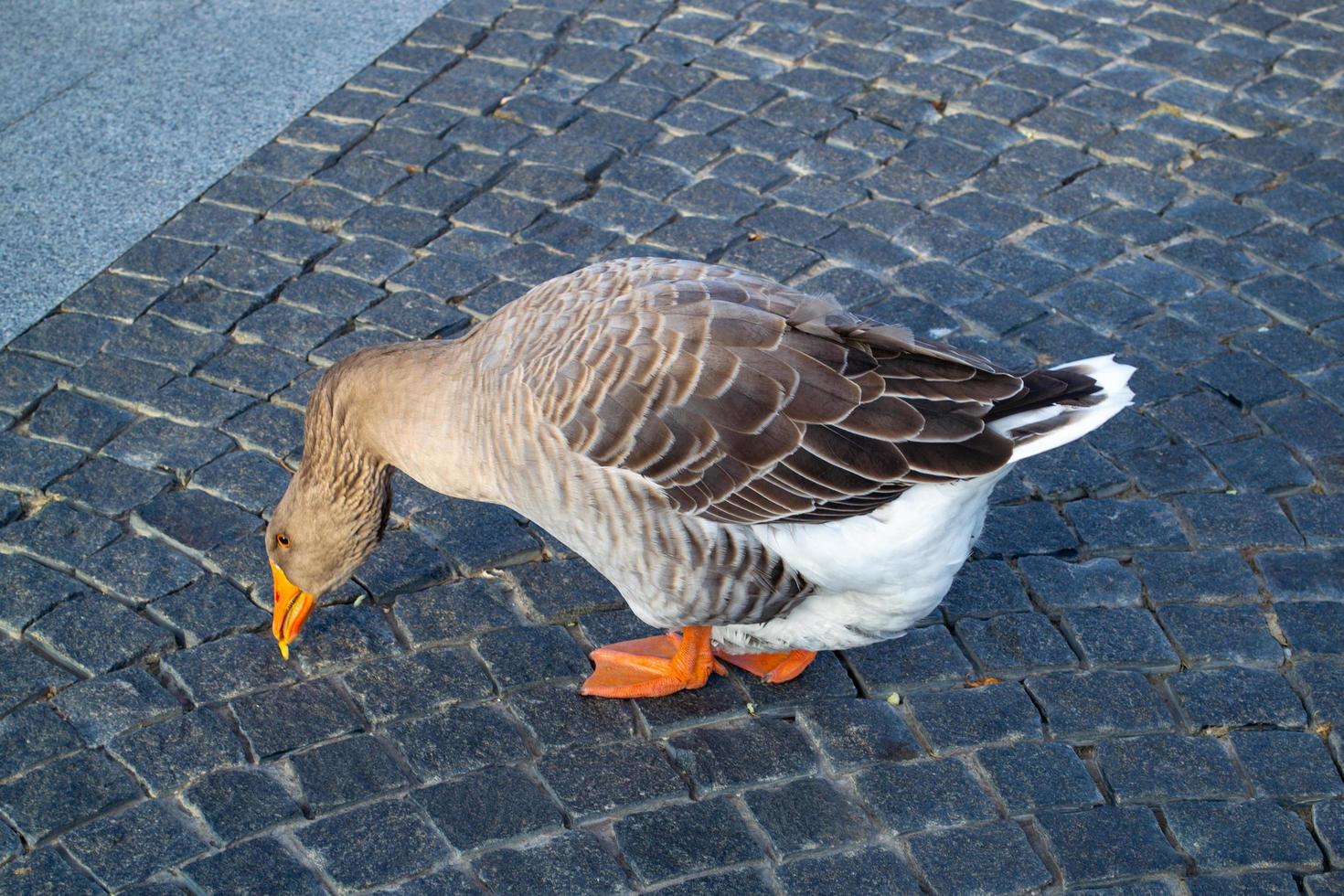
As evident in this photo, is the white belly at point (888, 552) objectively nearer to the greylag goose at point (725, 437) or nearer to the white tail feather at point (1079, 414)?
the greylag goose at point (725, 437)

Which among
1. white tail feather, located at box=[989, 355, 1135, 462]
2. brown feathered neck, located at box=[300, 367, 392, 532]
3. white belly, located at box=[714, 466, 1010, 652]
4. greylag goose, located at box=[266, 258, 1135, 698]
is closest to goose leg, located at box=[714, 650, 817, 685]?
greylag goose, located at box=[266, 258, 1135, 698]

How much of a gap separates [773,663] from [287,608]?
5.32 feet

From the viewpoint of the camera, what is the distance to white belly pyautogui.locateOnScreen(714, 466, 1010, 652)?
3.77m

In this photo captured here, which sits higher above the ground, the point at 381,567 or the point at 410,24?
the point at 410,24

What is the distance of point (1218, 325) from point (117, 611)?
15.0 feet

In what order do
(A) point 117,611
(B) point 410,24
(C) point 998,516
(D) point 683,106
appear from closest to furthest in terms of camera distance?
(A) point 117,611
(C) point 998,516
(D) point 683,106
(B) point 410,24

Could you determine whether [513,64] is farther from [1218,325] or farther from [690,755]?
[690,755]

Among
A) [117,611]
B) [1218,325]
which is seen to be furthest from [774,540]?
[1218,325]

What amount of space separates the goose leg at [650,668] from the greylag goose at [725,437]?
247 millimetres

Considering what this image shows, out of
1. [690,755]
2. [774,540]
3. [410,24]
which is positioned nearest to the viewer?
[774,540]

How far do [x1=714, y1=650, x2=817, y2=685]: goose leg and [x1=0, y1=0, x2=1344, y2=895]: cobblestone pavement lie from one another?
6 cm

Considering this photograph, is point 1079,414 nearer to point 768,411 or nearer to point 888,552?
point 888,552

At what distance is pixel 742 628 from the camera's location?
4.29 meters

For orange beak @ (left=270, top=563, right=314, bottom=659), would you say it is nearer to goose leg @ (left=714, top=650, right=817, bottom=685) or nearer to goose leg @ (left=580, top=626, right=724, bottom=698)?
goose leg @ (left=580, top=626, right=724, bottom=698)
